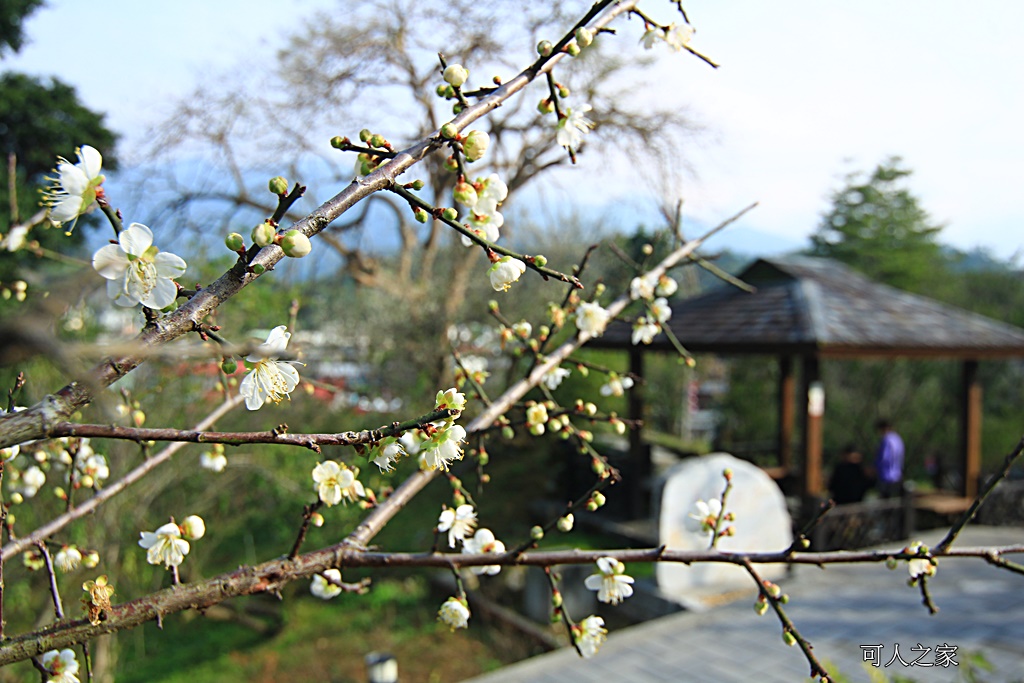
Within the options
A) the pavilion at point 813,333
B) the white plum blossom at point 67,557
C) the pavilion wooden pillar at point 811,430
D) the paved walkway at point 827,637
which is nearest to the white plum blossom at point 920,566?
the white plum blossom at point 67,557

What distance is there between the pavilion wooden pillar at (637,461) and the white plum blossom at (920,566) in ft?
19.7

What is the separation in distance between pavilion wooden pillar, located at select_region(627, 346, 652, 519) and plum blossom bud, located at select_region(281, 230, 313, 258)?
259 inches

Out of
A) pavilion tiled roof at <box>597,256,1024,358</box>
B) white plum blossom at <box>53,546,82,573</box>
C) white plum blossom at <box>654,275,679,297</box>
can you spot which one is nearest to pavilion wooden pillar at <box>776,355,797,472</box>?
pavilion tiled roof at <box>597,256,1024,358</box>

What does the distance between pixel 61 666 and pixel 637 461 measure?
666 centimetres

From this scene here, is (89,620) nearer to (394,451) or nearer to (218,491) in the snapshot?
(394,451)

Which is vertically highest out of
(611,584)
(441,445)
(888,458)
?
(441,445)

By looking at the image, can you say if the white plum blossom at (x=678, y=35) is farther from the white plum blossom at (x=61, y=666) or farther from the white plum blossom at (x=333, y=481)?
the white plum blossom at (x=61, y=666)

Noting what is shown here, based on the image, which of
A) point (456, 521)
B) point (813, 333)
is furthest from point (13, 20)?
point (456, 521)

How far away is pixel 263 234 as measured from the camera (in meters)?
0.80

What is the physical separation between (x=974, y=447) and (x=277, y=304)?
7.12 metres

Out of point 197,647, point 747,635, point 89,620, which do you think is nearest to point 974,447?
point 747,635

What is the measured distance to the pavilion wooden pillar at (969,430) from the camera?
7.88m

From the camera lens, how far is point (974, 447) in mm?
7949

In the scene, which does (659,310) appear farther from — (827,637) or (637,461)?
(637,461)
